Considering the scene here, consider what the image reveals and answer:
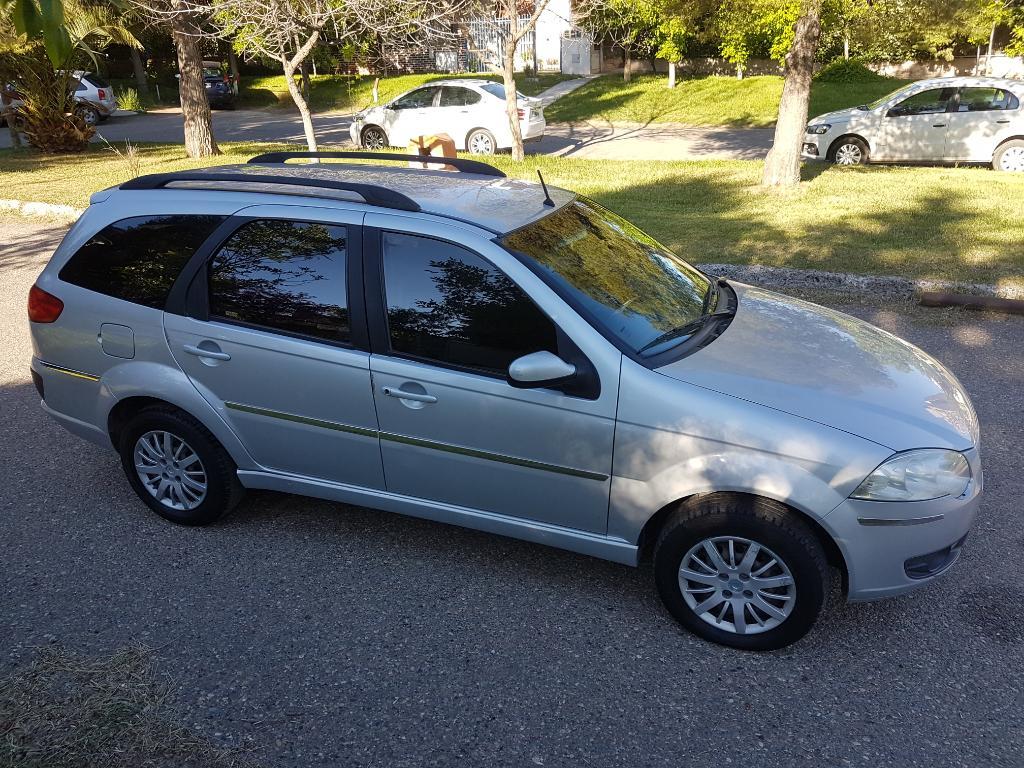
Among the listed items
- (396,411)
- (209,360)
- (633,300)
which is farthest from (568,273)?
(209,360)

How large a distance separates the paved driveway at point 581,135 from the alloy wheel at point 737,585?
15.7 m

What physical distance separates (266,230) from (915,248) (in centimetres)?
740

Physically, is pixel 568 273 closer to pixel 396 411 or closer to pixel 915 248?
pixel 396 411

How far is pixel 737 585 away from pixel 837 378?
0.96 meters

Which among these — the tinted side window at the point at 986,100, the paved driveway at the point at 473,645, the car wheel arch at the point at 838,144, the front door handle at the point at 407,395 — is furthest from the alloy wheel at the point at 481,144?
the front door handle at the point at 407,395

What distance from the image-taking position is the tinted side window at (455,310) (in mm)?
3689

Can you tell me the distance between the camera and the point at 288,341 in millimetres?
4031

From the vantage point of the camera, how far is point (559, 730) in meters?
3.17

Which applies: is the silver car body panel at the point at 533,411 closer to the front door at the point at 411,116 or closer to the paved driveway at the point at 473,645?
the paved driveway at the point at 473,645

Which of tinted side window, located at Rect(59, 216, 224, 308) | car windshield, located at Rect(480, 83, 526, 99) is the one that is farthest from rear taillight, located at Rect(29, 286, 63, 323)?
car windshield, located at Rect(480, 83, 526, 99)

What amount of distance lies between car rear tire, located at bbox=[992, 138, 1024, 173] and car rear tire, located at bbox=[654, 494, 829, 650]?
1425cm

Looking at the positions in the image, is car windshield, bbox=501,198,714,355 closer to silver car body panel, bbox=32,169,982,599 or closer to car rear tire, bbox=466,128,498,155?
silver car body panel, bbox=32,169,982,599

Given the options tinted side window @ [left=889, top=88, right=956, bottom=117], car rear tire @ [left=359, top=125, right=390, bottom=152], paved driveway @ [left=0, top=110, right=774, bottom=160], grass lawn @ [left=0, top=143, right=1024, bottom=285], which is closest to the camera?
grass lawn @ [left=0, top=143, right=1024, bottom=285]

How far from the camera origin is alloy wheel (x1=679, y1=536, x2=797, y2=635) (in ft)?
11.3
